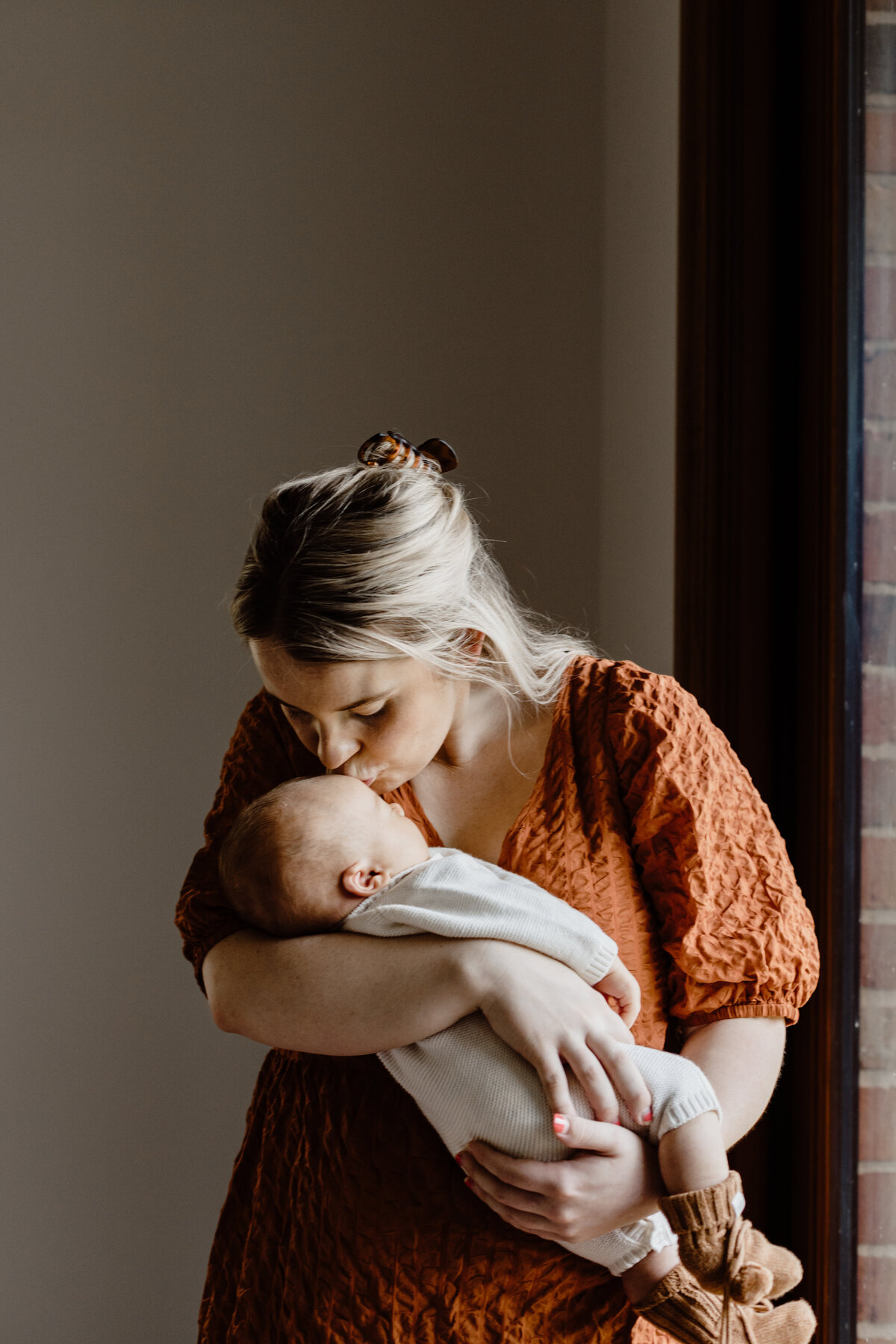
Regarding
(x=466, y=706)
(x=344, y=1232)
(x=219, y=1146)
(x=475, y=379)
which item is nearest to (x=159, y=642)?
(x=475, y=379)

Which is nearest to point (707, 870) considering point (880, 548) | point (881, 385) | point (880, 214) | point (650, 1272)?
point (650, 1272)

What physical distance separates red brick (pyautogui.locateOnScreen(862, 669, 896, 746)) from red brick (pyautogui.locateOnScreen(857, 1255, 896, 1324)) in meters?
0.58

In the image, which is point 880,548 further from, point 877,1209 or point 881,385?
point 877,1209

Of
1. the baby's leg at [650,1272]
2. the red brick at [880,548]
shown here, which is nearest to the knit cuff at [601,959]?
the baby's leg at [650,1272]

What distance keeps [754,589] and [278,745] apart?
686mm

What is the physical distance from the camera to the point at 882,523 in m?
1.28

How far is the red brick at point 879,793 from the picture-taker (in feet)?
4.15

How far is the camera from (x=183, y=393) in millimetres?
2197

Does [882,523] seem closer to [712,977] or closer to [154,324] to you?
[712,977]

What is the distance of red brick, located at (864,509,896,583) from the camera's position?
4.13 feet

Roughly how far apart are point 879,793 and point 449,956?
2.01 feet

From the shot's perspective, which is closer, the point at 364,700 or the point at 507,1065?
the point at 507,1065

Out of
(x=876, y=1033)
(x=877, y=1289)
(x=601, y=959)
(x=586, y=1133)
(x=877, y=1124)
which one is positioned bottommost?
(x=877, y=1289)

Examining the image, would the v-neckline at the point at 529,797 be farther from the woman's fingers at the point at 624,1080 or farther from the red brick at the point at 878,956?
the red brick at the point at 878,956
